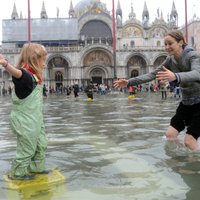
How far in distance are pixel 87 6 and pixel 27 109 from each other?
218ft

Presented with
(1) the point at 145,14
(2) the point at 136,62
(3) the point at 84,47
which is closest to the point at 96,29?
(3) the point at 84,47

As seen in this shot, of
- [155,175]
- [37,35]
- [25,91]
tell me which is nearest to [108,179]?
[155,175]

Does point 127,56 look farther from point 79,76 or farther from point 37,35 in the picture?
point 37,35

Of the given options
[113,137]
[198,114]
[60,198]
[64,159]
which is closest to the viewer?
[60,198]

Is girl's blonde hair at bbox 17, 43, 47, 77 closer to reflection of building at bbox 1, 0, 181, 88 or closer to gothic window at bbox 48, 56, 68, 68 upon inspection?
reflection of building at bbox 1, 0, 181, 88

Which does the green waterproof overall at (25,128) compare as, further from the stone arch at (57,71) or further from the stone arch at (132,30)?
the stone arch at (132,30)

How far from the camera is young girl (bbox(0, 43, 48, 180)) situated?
377 cm

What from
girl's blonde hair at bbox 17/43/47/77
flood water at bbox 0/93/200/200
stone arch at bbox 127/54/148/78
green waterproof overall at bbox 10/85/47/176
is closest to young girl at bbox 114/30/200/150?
flood water at bbox 0/93/200/200

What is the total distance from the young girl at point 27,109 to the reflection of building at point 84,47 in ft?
180

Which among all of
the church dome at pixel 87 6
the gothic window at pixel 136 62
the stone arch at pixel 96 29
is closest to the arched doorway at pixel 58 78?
the stone arch at pixel 96 29

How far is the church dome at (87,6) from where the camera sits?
6581cm

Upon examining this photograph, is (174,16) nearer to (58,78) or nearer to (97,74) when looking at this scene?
(97,74)

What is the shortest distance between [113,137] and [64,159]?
2.04 m

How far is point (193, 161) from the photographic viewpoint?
464cm
